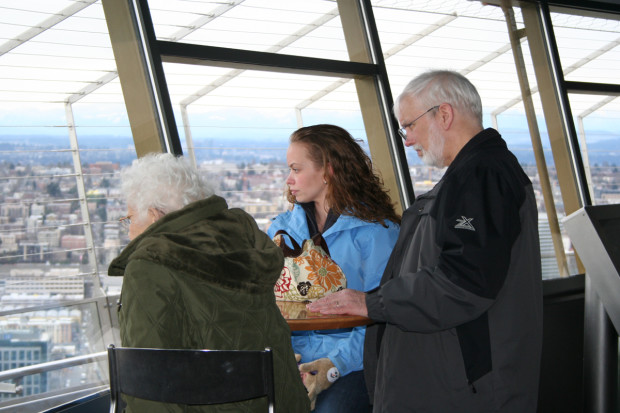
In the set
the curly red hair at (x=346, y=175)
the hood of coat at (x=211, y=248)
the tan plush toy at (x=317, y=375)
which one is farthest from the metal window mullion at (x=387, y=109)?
the hood of coat at (x=211, y=248)

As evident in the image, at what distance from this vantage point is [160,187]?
1.93 metres

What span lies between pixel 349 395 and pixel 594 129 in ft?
13.0

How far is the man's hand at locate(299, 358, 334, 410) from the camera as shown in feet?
7.36

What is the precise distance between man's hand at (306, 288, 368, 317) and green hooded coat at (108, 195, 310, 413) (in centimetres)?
12

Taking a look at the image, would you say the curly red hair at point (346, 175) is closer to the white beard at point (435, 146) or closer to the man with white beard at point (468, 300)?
the white beard at point (435, 146)

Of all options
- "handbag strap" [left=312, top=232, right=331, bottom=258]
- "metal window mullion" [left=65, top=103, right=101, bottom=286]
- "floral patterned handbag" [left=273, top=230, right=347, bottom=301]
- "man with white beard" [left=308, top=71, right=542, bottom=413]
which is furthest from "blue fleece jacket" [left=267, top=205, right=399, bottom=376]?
"metal window mullion" [left=65, top=103, right=101, bottom=286]

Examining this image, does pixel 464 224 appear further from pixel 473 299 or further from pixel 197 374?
pixel 197 374

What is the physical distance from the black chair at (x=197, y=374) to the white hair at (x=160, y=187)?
18.2 inches

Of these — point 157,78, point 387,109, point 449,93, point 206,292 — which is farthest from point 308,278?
point 387,109

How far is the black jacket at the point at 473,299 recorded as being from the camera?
5.71 feet

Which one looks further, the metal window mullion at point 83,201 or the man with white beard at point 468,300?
the metal window mullion at point 83,201

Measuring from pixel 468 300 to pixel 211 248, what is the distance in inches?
27.3

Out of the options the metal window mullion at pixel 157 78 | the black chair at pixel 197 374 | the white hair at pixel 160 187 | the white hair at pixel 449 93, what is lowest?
the black chair at pixel 197 374

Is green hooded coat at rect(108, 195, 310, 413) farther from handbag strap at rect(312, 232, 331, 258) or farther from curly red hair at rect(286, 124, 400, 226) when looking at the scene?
curly red hair at rect(286, 124, 400, 226)
